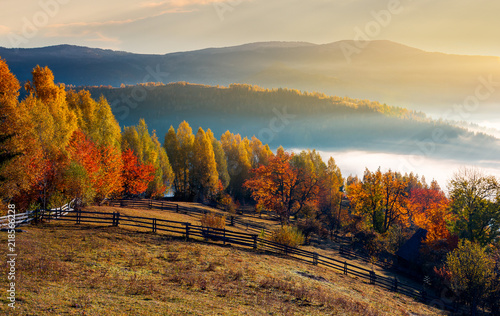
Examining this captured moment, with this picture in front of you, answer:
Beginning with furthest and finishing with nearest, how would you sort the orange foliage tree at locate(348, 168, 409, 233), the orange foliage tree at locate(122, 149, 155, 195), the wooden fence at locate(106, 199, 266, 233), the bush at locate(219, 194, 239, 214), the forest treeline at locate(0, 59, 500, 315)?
the bush at locate(219, 194, 239, 214)
the orange foliage tree at locate(348, 168, 409, 233)
the orange foliage tree at locate(122, 149, 155, 195)
the wooden fence at locate(106, 199, 266, 233)
the forest treeline at locate(0, 59, 500, 315)

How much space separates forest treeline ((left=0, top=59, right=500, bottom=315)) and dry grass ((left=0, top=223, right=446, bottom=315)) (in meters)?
6.43

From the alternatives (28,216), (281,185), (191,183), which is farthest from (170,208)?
(191,183)

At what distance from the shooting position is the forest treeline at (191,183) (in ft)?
94.8

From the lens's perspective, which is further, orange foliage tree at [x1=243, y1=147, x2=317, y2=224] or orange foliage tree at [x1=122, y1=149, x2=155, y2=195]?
orange foliage tree at [x1=243, y1=147, x2=317, y2=224]

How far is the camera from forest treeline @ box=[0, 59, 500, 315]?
1138 inches

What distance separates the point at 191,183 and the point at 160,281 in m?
60.9

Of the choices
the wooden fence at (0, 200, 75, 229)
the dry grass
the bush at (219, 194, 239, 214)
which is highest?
the wooden fence at (0, 200, 75, 229)

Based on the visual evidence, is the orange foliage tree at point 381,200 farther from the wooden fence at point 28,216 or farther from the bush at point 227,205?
the wooden fence at point 28,216

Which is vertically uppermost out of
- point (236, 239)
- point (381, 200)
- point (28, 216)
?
point (381, 200)

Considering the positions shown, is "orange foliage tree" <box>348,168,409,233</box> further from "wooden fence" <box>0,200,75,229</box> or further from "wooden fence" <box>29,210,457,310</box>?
"wooden fence" <box>0,200,75,229</box>

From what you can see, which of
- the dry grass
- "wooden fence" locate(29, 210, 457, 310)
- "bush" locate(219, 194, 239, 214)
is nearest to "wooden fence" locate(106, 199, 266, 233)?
"bush" locate(219, 194, 239, 214)

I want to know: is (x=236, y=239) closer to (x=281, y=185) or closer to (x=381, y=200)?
(x=281, y=185)

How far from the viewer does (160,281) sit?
18.9 metres

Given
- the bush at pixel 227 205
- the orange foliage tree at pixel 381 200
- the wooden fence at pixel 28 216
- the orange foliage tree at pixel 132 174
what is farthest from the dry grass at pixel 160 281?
the bush at pixel 227 205
